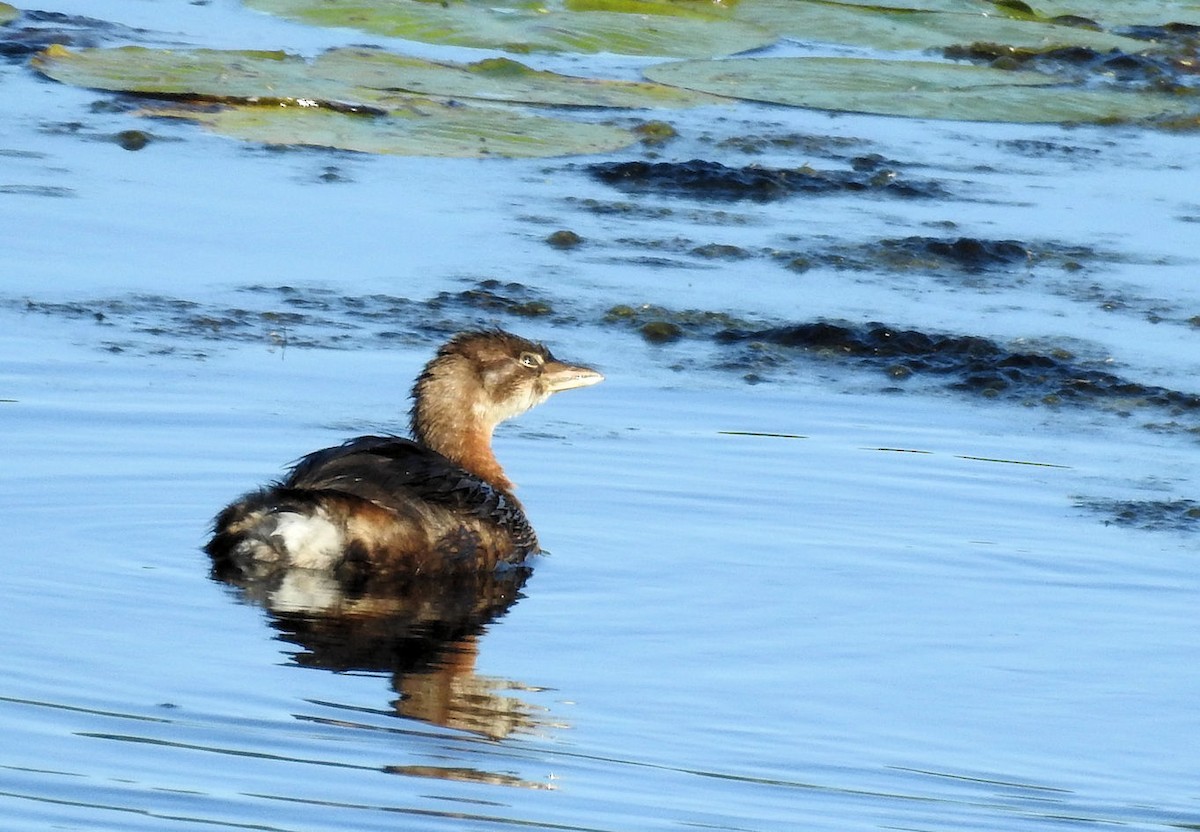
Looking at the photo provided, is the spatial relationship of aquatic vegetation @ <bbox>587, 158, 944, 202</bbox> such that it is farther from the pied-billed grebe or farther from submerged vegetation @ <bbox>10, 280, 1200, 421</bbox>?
the pied-billed grebe

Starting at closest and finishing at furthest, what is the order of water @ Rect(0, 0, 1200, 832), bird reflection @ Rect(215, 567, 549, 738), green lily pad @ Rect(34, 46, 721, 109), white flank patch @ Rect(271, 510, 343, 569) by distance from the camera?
water @ Rect(0, 0, 1200, 832) → bird reflection @ Rect(215, 567, 549, 738) → white flank patch @ Rect(271, 510, 343, 569) → green lily pad @ Rect(34, 46, 721, 109)

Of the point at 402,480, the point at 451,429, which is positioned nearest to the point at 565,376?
the point at 451,429

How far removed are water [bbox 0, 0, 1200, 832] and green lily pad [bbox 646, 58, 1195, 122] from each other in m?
0.79

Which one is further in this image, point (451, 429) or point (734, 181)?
point (734, 181)

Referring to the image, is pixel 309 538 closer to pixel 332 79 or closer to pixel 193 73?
pixel 193 73

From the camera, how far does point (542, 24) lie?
15.2 m

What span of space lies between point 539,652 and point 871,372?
3.80m

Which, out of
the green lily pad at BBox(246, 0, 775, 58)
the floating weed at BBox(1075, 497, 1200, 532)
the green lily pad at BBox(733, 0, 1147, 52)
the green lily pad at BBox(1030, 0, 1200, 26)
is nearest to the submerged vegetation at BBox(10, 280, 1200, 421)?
the floating weed at BBox(1075, 497, 1200, 532)

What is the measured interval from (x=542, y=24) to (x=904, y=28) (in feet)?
8.96

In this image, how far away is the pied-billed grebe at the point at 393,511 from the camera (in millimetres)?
6996

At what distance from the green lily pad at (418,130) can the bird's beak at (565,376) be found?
11.2ft

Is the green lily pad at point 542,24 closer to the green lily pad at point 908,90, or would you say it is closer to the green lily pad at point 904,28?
the green lily pad at point 904,28

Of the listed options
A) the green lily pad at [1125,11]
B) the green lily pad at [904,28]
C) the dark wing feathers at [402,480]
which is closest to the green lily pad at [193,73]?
the green lily pad at [904,28]

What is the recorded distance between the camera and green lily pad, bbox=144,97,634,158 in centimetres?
1192
